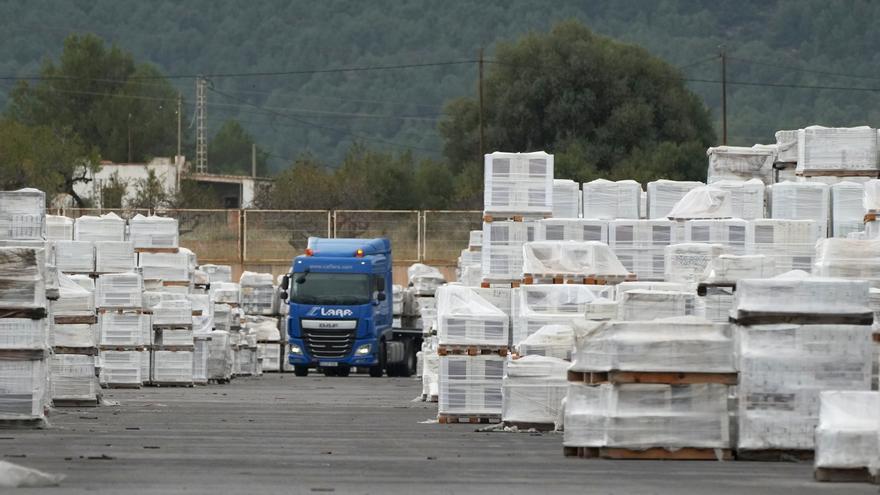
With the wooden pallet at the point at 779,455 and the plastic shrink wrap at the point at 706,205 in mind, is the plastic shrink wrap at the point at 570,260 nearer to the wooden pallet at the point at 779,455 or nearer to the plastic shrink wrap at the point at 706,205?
the plastic shrink wrap at the point at 706,205

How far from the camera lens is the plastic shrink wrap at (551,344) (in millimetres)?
19984

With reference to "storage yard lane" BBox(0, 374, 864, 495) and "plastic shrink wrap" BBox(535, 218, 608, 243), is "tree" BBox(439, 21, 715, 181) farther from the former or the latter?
"storage yard lane" BBox(0, 374, 864, 495)

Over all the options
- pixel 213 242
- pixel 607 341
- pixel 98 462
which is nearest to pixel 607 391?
pixel 607 341

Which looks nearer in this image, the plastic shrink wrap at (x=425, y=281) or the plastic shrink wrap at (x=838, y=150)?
the plastic shrink wrap at (x=838, y=150)

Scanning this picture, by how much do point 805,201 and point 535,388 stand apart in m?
7.15

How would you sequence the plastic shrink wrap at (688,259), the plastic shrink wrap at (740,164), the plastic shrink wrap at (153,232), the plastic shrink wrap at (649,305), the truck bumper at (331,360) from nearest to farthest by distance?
the plastic shrink wrap at (649,305) < the plastic shrink wrap at (688,259) < the plastic shrink wrap at (740,164) < the plastic shrink wrap at (153,232) < the truck bumper at (331,360)

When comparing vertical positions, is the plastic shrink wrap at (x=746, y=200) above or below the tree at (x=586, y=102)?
below

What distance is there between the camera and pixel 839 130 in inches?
1009

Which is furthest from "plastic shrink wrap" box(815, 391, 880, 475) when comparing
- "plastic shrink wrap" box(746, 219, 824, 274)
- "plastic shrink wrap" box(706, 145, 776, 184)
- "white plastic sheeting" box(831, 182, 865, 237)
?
"plastic shrink wrap" box(706, 145, 776, 184)

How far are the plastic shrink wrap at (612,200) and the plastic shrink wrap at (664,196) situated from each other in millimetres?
283

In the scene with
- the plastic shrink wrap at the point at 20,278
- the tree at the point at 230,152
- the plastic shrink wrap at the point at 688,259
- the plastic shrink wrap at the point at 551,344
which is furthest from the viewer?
the tree at the point at 230,152

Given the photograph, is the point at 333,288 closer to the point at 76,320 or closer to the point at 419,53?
the point at 76,320

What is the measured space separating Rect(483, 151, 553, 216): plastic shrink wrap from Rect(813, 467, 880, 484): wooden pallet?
13178mm

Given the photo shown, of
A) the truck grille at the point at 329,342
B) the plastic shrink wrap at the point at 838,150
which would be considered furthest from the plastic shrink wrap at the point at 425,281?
the plastic shrink wrap at the point at 838,150
